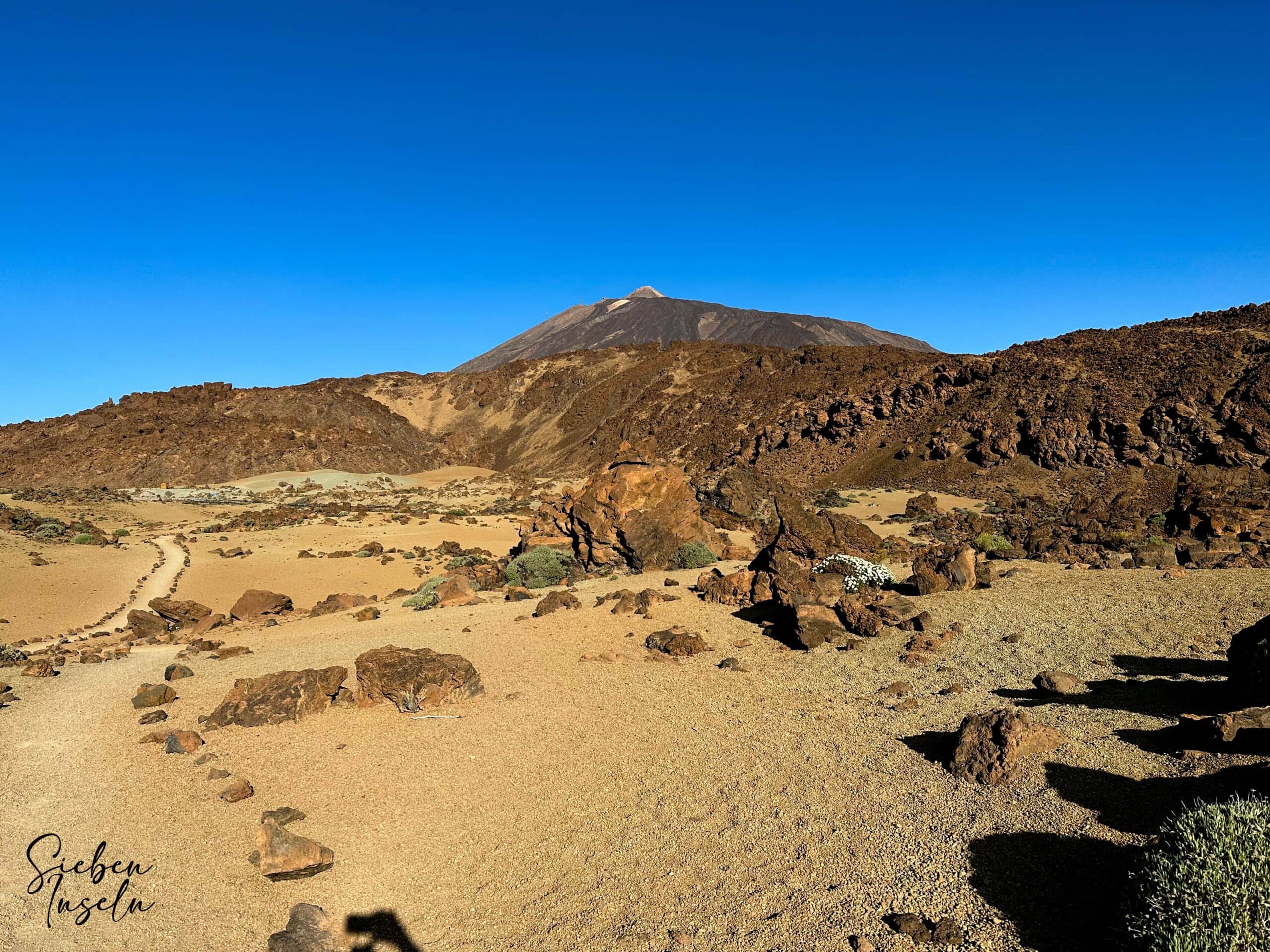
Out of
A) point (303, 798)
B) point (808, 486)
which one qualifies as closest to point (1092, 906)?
point (303, 798)

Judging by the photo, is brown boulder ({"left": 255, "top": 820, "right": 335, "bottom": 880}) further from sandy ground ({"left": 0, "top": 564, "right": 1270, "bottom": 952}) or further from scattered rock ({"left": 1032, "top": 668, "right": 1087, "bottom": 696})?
scattered rock ({"left": 1032, "top": 668, "right": 1087, "bottom": 696})

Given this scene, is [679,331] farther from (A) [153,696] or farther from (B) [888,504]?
(A) [153,696]

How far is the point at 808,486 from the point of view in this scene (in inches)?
1591

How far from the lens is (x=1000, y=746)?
589cm

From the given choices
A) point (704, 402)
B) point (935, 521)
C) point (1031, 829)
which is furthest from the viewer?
point (704, 402)

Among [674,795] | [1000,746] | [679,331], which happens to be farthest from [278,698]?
[679,331]

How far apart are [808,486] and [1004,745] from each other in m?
35.3

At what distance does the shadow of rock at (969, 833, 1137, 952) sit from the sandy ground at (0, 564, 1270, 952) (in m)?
0.02

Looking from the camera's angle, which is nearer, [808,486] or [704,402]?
[808,486]

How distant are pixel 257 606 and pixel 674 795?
13881 mm

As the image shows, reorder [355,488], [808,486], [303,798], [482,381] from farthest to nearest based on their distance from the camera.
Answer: [482,381] < [355,488] < [808,486] < [303,798]

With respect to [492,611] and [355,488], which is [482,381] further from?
[492,611]

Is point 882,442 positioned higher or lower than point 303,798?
higher
